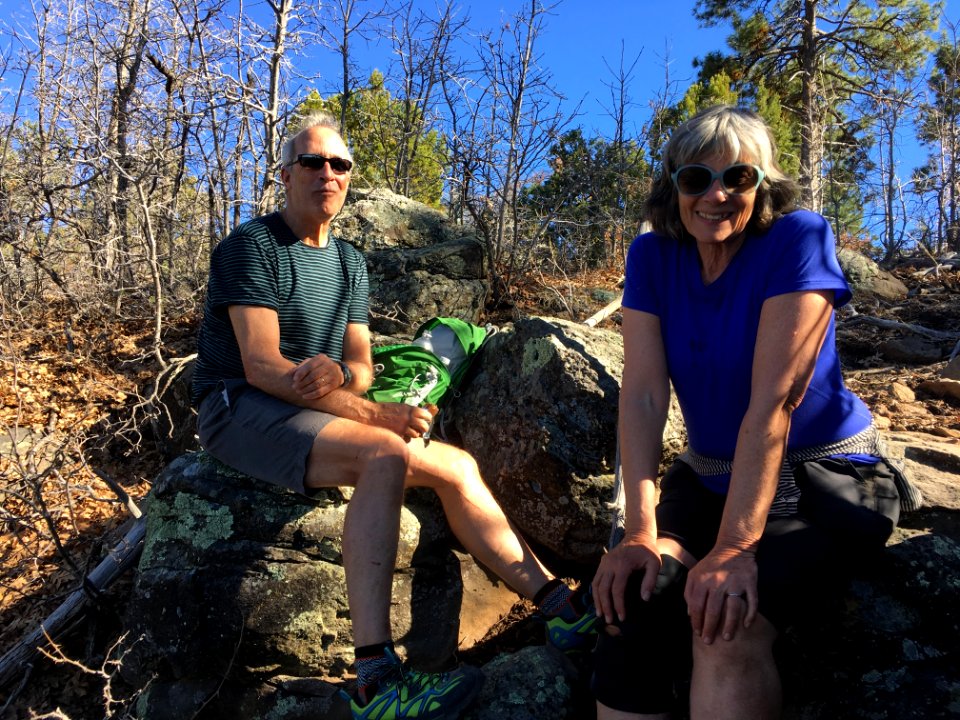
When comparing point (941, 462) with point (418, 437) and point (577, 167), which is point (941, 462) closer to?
point (418, 437)

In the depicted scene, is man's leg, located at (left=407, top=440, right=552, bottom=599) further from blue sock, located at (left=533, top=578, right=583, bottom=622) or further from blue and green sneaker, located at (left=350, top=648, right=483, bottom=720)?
blue and green sneaker, located at (left=350, top=648, right=483, bottom=720)

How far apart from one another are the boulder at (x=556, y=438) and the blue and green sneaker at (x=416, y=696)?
3.75ft

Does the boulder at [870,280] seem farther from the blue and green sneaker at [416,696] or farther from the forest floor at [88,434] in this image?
the blue and green sneaker at [416,696]

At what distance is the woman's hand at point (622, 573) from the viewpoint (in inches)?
80.4

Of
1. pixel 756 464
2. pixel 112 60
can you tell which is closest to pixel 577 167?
pixel 112 60

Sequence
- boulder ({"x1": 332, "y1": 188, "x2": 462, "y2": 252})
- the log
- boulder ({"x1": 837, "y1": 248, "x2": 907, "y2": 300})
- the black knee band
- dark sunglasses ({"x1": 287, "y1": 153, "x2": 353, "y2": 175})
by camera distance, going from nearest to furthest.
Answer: the black knee band < dark sunglasses ({"x1": 287, "y1": 153, "x2": 353, "y2": 175}) < the log < boulder ({"x1": 332, "y1": 188, "x2": 462, "y2": 252}) < boulder ({"x1": 837, "y1": 248, "x2": 907, "y2": 300})

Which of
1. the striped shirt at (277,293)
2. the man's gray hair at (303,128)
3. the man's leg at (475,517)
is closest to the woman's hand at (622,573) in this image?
the man's leg at (475,517)

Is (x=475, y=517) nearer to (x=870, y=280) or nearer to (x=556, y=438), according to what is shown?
(x=556, y=438)

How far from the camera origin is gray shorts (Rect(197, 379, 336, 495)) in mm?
2641

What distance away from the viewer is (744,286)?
217 centimetres

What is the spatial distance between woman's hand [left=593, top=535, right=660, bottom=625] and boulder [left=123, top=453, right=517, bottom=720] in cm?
121

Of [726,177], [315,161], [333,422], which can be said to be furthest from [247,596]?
[726,177]

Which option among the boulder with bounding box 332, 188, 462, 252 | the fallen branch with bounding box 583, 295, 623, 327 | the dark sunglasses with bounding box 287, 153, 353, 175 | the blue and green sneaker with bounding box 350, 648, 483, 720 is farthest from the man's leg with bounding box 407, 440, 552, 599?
the boulder with bounding box 332, 188, 462, 252

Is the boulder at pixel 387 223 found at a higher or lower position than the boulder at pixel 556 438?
higher
